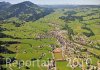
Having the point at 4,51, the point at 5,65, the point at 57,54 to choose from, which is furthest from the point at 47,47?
the point at 5,65

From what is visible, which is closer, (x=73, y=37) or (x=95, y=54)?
(x=95, y=54)

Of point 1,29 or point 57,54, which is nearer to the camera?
point 57,54

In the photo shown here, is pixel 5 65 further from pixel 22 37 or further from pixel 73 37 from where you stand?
pixel 73 37

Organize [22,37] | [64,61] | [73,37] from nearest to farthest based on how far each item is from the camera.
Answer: [64,61]
[22,37]
[73,37]

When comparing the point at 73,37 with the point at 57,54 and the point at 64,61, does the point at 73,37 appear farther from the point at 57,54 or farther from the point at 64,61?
the point at 64,61

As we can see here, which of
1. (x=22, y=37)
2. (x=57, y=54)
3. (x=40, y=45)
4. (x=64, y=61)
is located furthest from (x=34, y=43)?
(x=64, y=61)

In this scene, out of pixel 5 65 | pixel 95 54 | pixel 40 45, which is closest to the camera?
pixel 5 65

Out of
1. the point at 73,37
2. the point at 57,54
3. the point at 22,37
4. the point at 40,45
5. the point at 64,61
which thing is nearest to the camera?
the point at 64,61

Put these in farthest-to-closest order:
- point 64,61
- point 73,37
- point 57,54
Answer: point 73,37 < point 57,54 < point 64,61
